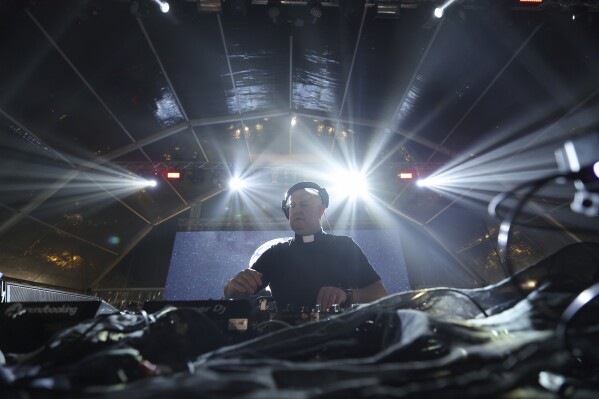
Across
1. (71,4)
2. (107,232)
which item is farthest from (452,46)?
(107,232)

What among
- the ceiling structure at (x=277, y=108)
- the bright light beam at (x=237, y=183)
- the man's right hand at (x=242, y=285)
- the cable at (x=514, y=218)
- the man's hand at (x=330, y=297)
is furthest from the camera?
A: the bright light beam at (x=237, y=183)

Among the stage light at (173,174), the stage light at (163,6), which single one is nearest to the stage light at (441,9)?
the stage light at (163,6)

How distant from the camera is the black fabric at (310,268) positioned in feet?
8.84

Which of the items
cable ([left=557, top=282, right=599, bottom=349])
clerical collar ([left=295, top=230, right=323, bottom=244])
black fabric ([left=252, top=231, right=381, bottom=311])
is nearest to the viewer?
cable ([left=557, top=282, right=599, bottom=349])

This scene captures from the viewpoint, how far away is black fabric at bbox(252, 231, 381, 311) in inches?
106

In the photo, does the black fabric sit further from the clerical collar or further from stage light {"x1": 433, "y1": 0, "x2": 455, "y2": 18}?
stage light {"x1": 433, "y1": 0, "x2": 455, "y2": 18}

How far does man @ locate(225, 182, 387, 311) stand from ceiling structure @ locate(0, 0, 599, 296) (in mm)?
1807

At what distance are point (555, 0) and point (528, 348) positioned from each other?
238 inches

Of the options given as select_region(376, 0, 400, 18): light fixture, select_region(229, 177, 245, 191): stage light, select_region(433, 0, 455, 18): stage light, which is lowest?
select_region(229, 177, 245, 191): stage light

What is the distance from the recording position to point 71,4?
4332 mm

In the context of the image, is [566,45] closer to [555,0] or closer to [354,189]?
[555,0]

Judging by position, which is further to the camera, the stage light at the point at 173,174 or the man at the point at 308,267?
the stage light at the point at 173,174

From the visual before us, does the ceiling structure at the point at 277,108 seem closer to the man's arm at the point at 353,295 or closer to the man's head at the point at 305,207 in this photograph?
the man's arm at the point at 353,295

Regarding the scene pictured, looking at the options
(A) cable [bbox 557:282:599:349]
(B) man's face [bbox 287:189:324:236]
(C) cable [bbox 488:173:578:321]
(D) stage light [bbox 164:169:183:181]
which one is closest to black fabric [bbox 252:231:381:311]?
(B) man's face [bbox 287:189:324:236]
